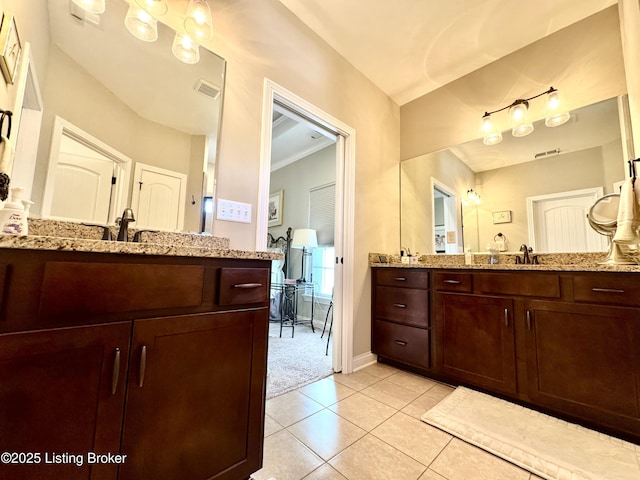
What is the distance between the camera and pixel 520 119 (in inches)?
83.7

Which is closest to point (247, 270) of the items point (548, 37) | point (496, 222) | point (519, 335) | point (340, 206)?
point (340, 206)

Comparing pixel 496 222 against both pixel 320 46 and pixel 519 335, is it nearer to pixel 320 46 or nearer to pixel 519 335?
pixel 519 335

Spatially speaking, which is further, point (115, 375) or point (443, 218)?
point (443, 218)

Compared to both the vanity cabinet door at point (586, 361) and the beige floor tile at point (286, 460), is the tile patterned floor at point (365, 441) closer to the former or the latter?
the beige floor tile at point (286, 460)

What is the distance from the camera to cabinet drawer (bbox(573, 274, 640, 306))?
1.28 metres

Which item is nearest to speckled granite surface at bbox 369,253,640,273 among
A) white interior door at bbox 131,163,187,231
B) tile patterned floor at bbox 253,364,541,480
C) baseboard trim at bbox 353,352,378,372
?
baseboard trim at bbox 353,352,378,372

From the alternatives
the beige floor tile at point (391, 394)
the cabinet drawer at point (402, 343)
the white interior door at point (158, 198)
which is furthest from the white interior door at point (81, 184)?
the cabinet drawer at point (402, 343)

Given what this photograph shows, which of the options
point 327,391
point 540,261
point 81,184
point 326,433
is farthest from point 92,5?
point 540,261

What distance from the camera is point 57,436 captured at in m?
0.61

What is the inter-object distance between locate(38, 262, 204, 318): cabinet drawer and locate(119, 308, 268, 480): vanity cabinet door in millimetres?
62

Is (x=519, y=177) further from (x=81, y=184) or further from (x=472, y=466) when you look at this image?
(x=81, y=184)

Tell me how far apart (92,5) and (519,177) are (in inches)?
116

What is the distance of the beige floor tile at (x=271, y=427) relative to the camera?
53.7 inches

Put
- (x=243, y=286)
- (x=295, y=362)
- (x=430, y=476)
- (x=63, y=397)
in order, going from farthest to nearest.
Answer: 1. (x=295, y=362)
2. (x=430, y=476)
3. (x=243, y=286)
4. (x=63, y=397)
